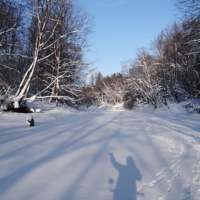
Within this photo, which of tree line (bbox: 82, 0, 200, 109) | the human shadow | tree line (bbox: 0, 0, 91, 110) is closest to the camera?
the human shadow

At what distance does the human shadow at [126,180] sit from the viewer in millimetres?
2643

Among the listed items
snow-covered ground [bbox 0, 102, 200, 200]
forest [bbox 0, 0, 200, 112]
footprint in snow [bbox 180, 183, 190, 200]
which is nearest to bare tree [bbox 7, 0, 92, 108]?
forest [bbox 0, 0, 200, 112]

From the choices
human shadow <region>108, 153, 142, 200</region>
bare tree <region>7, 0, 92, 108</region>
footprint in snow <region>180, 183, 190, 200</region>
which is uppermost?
bare tree <region>7, 0, 92, 108</region>

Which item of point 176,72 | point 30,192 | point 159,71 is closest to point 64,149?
point 30,192

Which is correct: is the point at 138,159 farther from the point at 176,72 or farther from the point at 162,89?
the point at 162,89

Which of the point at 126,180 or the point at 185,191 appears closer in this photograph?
the point at 185,191

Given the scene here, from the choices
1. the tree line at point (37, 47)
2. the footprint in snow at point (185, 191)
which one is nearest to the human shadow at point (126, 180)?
the footprint in snow at point (185, 191)

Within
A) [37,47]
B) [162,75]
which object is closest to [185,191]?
[37,47]

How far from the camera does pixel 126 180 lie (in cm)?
309

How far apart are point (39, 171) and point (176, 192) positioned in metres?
2.52

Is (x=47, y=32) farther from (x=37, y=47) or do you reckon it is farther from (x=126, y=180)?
(x=126, y=180)

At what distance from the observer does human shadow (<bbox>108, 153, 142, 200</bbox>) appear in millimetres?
2643

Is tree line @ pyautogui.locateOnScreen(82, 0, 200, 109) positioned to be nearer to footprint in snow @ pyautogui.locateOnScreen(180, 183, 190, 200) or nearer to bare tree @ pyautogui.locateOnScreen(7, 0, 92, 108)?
bare tree @ pyautogui.locateOnScreen(7, 0, 92, 108)

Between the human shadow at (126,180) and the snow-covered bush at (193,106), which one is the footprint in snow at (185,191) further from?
the snow-covered bush at (193,106)
